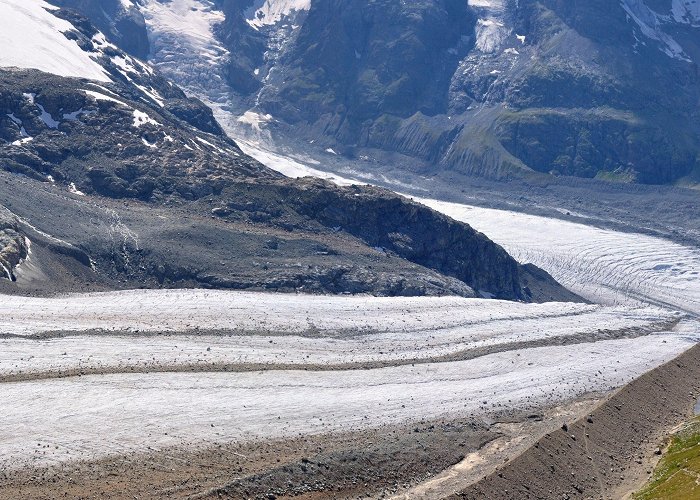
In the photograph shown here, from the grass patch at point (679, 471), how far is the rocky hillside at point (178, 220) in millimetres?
39045

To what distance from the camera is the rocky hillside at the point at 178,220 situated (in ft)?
324

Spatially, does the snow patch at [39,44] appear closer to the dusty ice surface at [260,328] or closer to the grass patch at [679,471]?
the dusty ice surface at [260,328]

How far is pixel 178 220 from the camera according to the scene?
359 feet

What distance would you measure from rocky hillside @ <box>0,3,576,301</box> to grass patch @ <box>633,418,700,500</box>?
39.0 meters

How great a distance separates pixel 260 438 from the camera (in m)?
61.7

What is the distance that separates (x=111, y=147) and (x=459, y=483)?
256 feet

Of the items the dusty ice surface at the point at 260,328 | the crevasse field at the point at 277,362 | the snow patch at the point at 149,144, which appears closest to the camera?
the crevasse field at the point at 277,362

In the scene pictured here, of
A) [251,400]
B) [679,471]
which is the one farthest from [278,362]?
[679,471]

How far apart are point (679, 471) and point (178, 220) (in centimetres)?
6136

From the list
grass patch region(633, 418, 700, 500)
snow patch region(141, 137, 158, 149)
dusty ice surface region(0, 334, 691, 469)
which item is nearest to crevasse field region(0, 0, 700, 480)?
dusty ice surface region(0, 334, 691, 469)

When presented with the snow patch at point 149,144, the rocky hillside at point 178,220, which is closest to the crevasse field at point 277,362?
the rocky hillside at point 178,220

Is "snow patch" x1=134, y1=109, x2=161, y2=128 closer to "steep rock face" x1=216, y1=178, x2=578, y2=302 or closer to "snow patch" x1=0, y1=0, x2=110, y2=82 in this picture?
"steep rock face" x1=216, y1=178, x2=578, y2=302

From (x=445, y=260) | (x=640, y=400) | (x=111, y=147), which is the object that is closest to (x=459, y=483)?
(x=640, y=400)

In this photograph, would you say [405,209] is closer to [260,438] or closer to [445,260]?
[445,260]
